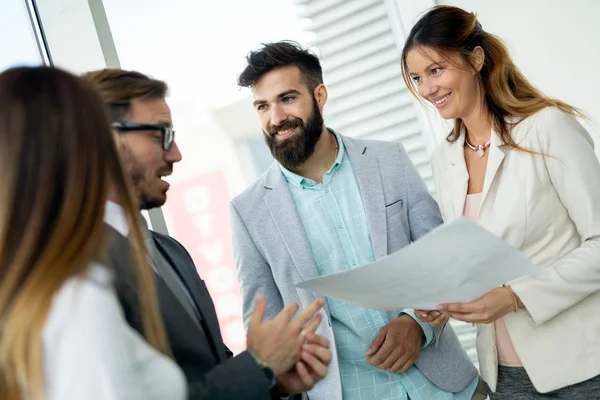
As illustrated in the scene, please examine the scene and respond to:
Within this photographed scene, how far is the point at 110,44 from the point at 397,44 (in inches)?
52.1

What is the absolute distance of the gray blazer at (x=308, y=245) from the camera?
2.15 meters

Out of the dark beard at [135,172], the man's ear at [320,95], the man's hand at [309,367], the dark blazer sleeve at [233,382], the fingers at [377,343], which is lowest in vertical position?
the fingers at [377,343]

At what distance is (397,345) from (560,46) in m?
1.70

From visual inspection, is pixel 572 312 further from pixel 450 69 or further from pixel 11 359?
pixel 11 359

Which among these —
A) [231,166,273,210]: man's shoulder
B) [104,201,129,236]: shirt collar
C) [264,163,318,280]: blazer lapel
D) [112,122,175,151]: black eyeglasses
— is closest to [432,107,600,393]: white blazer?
[264,163,318,280]: blazer lapel

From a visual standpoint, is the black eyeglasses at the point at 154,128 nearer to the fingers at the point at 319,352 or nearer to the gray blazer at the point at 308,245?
the fingers at the point at 319,352

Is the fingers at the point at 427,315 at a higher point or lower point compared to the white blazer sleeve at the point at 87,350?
lower

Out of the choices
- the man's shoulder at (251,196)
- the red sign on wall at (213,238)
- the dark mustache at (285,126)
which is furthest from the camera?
the red sign on wall at (213,238)

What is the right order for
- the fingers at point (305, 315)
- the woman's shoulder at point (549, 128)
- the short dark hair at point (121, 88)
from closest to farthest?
the fingers at point (305, 315) → the short dark hair at point (121, 88) → the woman's shoulder at point (549, 128)

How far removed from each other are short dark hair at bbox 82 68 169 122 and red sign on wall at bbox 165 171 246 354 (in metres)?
1.74

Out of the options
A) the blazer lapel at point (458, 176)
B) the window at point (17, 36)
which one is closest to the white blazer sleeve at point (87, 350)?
the blazer lapel at point (458, 176)

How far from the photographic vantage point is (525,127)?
78.4 inches

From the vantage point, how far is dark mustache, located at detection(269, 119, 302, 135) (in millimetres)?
2473

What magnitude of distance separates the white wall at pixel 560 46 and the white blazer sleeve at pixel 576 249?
1206 millimetres
